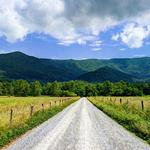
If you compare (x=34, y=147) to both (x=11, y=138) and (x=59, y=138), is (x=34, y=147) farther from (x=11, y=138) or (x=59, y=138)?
(x=11, y=138)

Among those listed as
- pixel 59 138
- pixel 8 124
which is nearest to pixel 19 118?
pixel 8 124

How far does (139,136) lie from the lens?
19.3 m

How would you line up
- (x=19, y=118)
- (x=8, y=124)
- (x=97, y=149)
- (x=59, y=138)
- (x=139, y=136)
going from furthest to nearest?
(x=19, y=118), (x=8, y=124), (x=139, y=136), (x=59, y=138), (x=97, y=149)

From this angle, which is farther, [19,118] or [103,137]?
[19,118]

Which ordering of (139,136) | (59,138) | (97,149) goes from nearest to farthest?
(97,149)
(59,138)
(139,136)

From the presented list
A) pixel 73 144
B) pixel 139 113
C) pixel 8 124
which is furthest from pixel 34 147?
pixel 139 113

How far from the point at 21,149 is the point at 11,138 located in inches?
194

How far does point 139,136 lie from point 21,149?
7.59 meters

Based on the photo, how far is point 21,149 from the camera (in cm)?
1478

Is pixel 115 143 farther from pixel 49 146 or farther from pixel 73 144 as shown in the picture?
pixel 49 146

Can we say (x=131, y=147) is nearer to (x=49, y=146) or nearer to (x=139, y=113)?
(x=49, y=146)

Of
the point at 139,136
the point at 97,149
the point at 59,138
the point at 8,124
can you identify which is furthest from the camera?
the point at 8,124

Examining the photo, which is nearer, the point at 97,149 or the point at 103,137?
the point at 97,149

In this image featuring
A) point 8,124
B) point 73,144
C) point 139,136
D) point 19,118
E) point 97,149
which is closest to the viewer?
point 97,149
